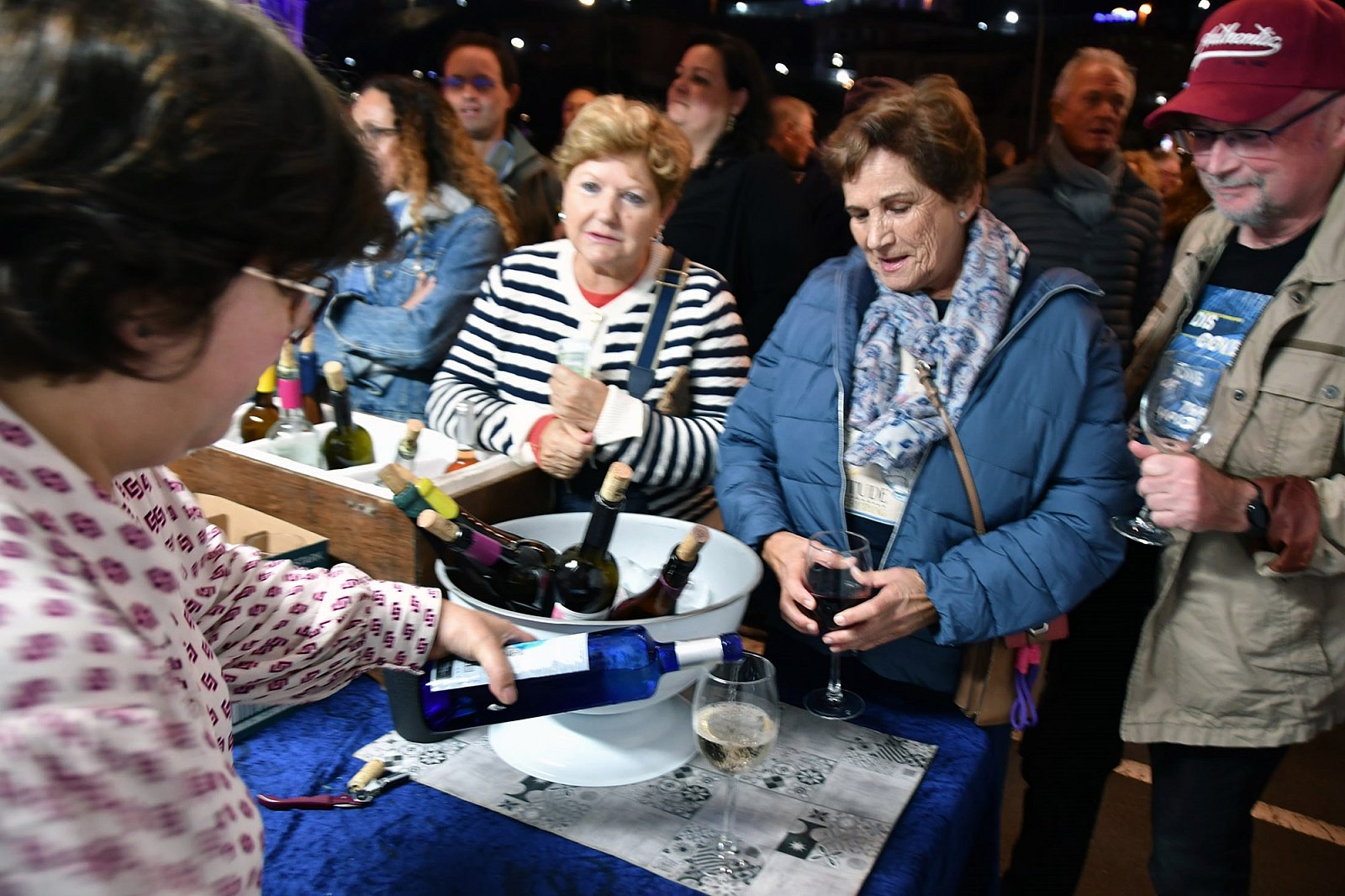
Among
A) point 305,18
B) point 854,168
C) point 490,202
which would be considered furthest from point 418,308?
point 305,18

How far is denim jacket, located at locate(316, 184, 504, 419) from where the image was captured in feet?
7.72

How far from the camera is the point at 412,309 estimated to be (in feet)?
7.77

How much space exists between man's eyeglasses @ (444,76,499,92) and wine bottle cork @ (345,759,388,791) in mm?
2656

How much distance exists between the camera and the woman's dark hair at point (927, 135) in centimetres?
158

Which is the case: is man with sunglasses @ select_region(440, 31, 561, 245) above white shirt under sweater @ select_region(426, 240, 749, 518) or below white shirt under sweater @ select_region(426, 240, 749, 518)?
above

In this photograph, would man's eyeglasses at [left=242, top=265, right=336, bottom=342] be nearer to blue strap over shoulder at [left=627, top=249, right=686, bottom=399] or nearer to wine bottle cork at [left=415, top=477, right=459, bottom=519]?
wine bottle cork at [left=415, top=477, right=459, bottom=519]

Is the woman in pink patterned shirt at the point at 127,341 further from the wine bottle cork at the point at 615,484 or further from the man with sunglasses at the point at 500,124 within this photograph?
the man with sunglasses at the point at 500,124

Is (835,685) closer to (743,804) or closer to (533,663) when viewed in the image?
(743,804)

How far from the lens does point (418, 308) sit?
2.36m

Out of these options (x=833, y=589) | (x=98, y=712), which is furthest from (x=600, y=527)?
(x=98, y=712)

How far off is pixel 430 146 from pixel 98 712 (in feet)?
7.50

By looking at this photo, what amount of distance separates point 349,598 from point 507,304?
1.18 meters

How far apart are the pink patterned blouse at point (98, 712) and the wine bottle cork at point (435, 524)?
45 centimetres

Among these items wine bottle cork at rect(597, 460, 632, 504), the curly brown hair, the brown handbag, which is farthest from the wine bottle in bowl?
the curly brown hair
